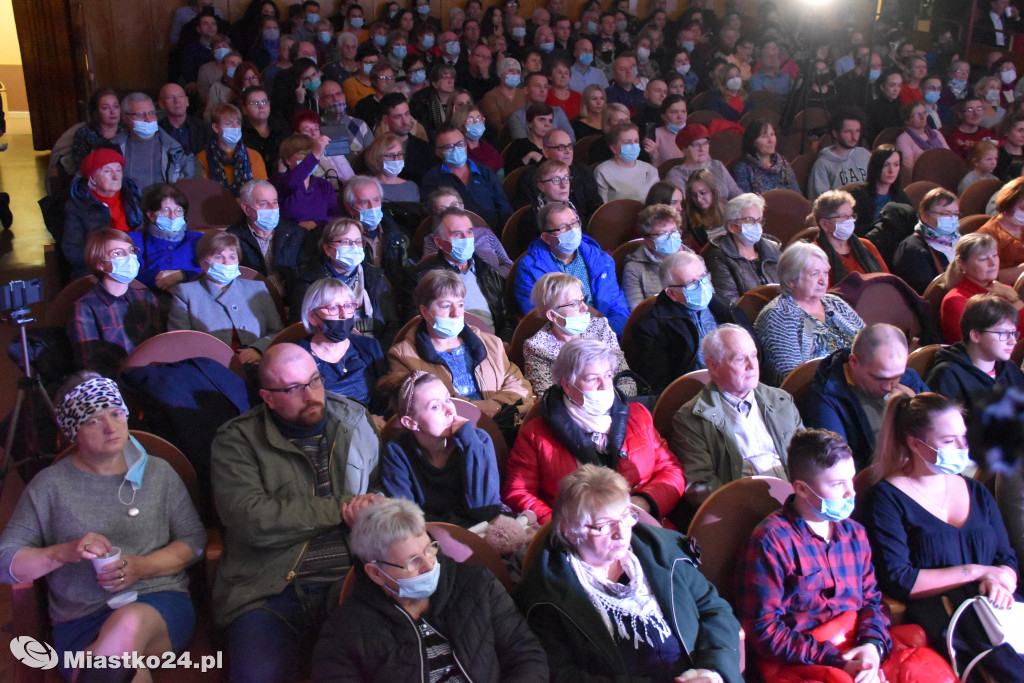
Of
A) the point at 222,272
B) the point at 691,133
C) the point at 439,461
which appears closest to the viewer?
the point at 439,461

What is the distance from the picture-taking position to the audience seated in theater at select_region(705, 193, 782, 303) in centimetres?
412

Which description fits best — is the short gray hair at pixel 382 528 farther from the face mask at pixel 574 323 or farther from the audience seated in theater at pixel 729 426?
the face mask at pixel 574 323

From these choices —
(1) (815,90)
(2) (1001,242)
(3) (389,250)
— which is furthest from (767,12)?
(3) (389,250)

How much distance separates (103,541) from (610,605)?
124 cm

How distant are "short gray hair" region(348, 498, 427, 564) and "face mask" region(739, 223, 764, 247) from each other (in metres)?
2.62

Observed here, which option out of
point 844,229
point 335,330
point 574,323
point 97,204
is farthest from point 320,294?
point 844,229

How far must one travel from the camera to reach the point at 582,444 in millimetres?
2660

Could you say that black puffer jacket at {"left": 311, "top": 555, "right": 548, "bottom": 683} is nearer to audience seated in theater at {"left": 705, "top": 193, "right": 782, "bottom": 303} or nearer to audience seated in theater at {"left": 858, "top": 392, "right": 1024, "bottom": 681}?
audience seated in theater at {"left": 858, "top": 392, "right": 1024, "bottom": 681}

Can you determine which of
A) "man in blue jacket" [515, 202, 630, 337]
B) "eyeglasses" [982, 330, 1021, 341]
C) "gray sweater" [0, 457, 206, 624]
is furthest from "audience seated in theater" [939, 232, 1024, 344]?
"gray sweater" [0, 457, 206, 624]

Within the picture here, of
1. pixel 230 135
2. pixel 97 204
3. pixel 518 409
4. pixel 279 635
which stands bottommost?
pixel 279 635

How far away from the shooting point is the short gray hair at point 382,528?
201cm

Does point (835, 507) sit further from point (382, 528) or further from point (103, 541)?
point (103, 541)

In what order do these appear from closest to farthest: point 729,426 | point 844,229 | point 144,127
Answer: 1. point 729,426
2. point 844,229
3. point 144,127

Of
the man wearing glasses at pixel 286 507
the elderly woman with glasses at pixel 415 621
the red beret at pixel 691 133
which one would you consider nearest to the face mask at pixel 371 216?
the man wearing glasses at pixel 286 507
